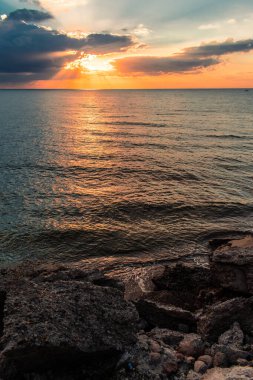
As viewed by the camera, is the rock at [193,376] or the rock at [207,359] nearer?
the rock at [193,376]

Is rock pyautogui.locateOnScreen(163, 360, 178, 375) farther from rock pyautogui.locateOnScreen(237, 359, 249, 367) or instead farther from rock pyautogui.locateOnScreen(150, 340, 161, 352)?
rock pyautogui.locateOnScreen(237, 359, 249, 367)

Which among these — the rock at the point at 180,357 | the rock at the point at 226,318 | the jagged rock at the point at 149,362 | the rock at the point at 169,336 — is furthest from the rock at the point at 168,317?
the rock at the point at 180,357

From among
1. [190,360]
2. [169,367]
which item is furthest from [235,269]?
[169,367]

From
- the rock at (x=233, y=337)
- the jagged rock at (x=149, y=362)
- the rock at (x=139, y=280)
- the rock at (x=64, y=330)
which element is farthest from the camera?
the rock at (x=139, y=280)

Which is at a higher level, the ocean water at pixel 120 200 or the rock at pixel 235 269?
the rock at pixel 235 269

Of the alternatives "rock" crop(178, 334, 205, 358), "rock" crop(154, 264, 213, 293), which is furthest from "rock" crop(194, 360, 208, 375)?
"rock" crop(154, 264, 213, 293)

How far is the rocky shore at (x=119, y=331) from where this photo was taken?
8.72m

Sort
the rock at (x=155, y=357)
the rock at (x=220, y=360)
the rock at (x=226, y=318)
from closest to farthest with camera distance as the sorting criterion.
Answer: the rock at (x=155, y=357) → the rock at (x=220, y=360) → the rock at (x=226, y=318)

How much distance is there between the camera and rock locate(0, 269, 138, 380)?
8.47 metres

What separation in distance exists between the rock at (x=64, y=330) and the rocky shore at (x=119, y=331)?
2 centimetres

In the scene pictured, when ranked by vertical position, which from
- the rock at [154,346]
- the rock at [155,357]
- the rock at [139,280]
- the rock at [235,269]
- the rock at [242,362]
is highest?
the rock at [235,269]

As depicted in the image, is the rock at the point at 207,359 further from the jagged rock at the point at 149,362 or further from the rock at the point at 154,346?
the rock at the point at 154,346

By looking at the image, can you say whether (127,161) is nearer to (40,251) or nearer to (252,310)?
(40,251)

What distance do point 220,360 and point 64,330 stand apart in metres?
4.73
